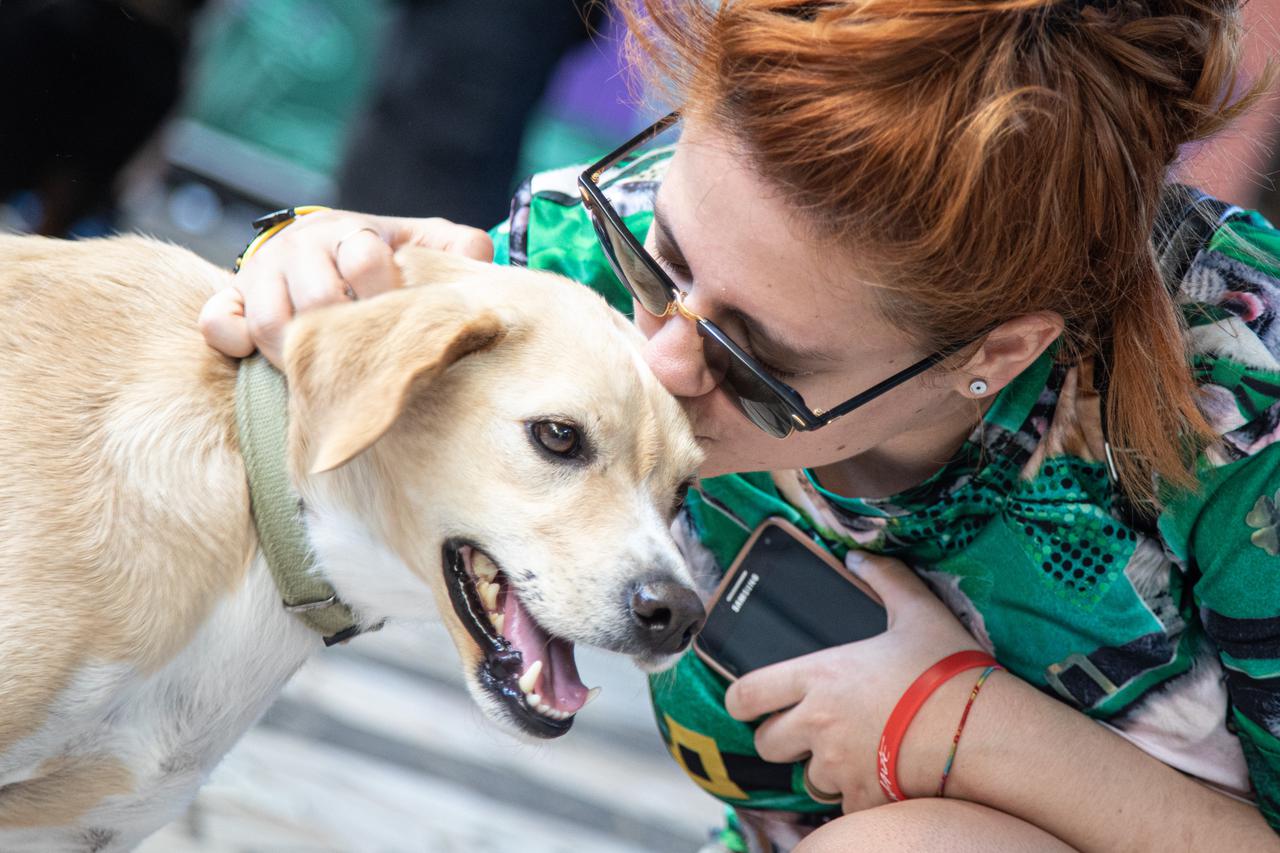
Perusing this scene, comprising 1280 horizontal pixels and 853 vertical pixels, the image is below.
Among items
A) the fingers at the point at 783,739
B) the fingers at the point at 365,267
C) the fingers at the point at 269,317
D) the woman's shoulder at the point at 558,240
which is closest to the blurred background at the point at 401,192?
the woman's shoulder at the point at 558,240

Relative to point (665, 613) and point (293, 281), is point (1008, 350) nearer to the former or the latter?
point (665, 613)

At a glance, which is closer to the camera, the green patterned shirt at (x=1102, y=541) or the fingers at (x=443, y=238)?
the green patterned shirt at (x=1102, y=541)

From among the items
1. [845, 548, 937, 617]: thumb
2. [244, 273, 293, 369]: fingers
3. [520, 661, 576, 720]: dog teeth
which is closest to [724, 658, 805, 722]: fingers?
[845, 548, 937, 617]: thumb

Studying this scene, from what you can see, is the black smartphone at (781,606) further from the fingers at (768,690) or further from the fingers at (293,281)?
the fingers at (293,281)

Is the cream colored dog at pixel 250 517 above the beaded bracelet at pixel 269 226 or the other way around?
the other way around

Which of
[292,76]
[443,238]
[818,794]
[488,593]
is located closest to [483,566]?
[488,593]

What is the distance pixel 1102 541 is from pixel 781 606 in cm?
52

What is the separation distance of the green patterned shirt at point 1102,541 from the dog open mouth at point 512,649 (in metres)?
0.56

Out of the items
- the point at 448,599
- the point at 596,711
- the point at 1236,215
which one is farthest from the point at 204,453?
the point at 596,711

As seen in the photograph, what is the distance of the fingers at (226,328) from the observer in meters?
1.48

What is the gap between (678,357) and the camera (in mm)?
1559

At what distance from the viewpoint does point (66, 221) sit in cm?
302

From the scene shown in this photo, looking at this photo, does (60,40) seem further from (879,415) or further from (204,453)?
(879,415)

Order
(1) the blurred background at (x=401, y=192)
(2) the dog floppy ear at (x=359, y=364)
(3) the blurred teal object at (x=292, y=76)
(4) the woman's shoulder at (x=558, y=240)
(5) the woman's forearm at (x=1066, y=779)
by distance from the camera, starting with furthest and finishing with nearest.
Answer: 1. (3) the blurred teal object at (x=292, y=76)
2. (1) the blurred background at (x=401, y=192)
3. (4) the woman's shoulder at (x=558, y=240)
4. (5) the woman's forearm at (x=1066, y=779)
5. (2) the dog floppy ear at (x=359, y=364)
